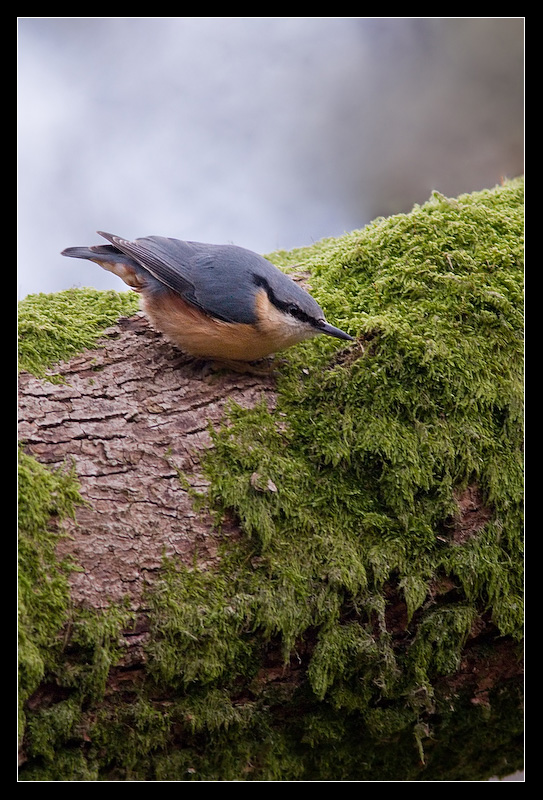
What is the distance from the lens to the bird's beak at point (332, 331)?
237cm

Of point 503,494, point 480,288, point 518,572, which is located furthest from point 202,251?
point 518,572

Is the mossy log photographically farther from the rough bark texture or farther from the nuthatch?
the nuthatch

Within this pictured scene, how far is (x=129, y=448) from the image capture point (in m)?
2.09

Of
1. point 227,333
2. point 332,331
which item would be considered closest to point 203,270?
point 227,333

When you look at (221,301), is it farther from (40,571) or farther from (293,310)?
(40,571)

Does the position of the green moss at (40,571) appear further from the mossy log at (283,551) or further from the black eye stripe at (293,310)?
the black eye stripe at (293,310)

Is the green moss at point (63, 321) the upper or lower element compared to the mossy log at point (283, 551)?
upper

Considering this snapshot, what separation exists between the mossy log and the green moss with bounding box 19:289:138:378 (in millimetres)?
13

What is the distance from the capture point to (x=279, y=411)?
91.0 inches

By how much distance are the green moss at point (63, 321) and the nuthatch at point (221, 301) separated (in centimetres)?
19

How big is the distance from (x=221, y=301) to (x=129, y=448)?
672mm

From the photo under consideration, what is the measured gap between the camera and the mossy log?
72.4 inches

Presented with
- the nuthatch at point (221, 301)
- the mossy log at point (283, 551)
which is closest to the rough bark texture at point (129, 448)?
the mossy log at point (283, 551)

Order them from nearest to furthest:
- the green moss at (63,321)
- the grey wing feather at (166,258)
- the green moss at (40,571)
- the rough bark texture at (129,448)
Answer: the green moss at (40,571) < the rough bark texture at (129,448) < the green moss at (63,321) < the grey wing feather at (166,258)
